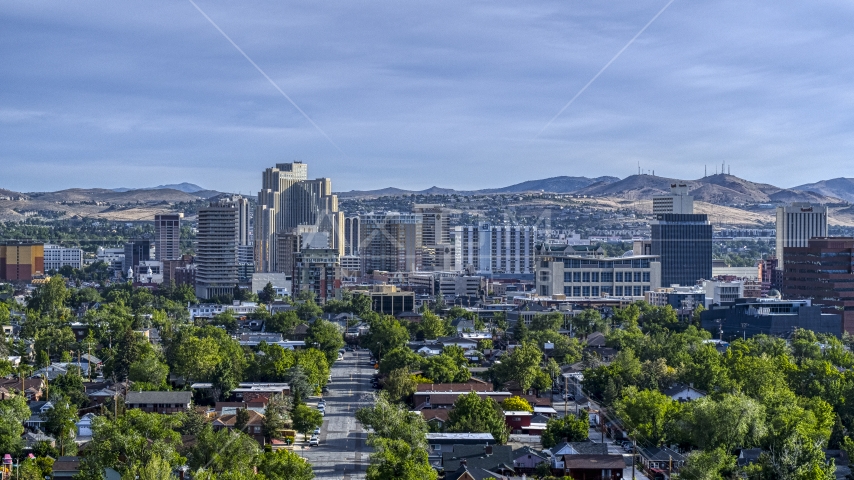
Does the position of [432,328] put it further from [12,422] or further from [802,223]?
[802,223]

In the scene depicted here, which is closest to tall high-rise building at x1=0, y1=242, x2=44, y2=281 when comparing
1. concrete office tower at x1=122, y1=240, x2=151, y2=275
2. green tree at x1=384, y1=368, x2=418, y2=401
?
concrete office tower at x1=122, y1=240, x2=151, y2=275

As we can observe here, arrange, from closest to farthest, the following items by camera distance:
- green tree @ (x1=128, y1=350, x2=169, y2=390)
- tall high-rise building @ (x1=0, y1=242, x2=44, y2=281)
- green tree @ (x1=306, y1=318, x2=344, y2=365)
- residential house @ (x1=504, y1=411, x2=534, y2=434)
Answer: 1. residential house @ (x1=504, y1=411, x2=534, y2=434)
2. green tree @ (x1=128, y1=350, x2=169, y2=390)
3. green tree @ (x1=306, y1=318, x2=344, y2=365)
4. tall high-rise building @ (x1=0, y1=242, x2=44, y2=281)

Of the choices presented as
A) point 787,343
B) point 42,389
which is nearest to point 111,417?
point 42,389

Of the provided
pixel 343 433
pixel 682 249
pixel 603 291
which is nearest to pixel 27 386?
pixel 343 433

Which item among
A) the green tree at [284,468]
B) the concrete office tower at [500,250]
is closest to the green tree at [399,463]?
the green tree at [284,468]

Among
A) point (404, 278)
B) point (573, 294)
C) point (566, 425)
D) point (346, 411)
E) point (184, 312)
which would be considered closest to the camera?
point (566, 425)

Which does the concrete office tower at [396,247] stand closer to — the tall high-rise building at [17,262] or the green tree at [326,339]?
the tall high-rise building at [17,262]

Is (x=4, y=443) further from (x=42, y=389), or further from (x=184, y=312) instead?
(x=184, y=312)

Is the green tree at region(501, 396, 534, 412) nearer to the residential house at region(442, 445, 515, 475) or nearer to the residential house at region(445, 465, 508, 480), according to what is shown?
the residential house at region(442, 445, 515, 475)
